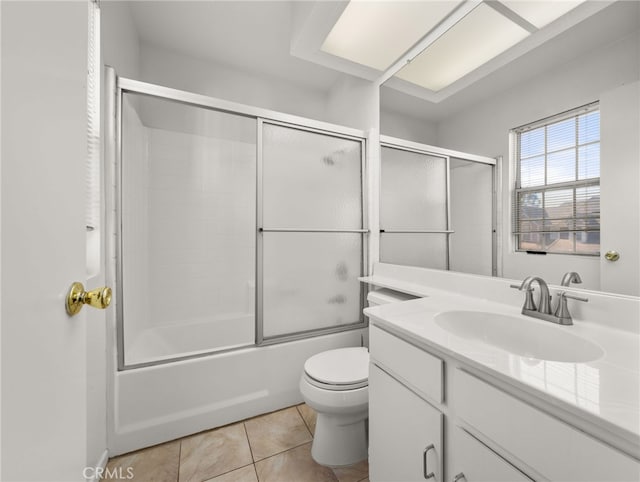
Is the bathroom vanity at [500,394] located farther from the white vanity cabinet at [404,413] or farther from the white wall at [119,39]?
the white wall at [119,39]

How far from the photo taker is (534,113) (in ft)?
3.26

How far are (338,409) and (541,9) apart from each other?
1863 mm

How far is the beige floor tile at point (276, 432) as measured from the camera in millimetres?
1394

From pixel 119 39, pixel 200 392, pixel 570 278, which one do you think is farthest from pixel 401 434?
pixel 119 39

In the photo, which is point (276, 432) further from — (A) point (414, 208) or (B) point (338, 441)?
(A) point (414, 208)

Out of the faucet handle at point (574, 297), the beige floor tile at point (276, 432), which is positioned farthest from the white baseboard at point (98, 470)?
the faucet handle at point (574, 297)

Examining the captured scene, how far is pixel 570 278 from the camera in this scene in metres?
0.93

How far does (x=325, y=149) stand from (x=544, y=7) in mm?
1247

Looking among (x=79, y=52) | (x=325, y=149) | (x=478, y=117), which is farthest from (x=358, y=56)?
(x=79, y=52)

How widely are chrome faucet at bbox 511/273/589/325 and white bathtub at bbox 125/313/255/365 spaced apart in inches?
57.6

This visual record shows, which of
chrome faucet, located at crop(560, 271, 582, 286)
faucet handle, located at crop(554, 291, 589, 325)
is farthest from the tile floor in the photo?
chrome faucet, located at crop(560, 271, 582, 286)

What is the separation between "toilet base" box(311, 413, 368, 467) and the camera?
129 centimetres

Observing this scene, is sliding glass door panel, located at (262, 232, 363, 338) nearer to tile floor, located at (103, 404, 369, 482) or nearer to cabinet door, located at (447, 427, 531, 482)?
tile floor, located at (103, 404, 369, 482)

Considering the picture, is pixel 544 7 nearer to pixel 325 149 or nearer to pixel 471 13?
pixel 471 13
